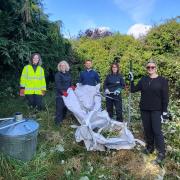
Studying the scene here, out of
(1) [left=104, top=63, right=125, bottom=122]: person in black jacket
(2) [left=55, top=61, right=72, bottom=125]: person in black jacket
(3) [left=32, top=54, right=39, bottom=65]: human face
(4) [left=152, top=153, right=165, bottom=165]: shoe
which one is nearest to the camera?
(4) [left=152, top=153, right=165, bottom=165]: shoe

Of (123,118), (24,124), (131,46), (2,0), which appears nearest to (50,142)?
(24,124)

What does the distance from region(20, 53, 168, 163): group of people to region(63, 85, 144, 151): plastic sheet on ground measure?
0.24 m

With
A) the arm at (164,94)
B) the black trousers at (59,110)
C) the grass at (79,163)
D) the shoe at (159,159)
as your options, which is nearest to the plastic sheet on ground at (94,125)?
the grass at (79,163)

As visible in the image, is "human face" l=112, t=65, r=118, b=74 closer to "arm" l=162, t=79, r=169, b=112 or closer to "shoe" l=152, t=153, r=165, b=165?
"arm" l=162, t=79, r=169, b=112

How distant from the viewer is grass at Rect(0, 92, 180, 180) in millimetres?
4188

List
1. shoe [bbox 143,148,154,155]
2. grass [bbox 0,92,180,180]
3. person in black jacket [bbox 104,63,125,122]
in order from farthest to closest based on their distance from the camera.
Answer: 1. person in black jacket [bbox 104,63,125,122]
2. shoe [bbox 143,148,154,155]
3. grass [bbox 0,92,180,180]

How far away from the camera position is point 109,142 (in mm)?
4758

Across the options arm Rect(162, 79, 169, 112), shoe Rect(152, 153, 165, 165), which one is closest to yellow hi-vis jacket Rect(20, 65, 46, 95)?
arm Rect(162, 79, 169, 112)

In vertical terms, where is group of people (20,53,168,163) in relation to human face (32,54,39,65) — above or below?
below

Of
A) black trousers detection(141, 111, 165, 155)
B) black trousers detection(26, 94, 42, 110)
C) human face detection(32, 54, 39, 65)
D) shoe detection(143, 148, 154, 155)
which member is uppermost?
human face detection(32, 54, 39, 65)

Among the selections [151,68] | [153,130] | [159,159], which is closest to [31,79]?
[151,68]

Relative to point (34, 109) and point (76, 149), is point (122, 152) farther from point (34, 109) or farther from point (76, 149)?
point (34, 109)

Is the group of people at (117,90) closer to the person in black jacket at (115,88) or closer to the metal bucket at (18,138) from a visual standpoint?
the person in black jacket at (115,88)

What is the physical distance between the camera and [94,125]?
18.0 feet
